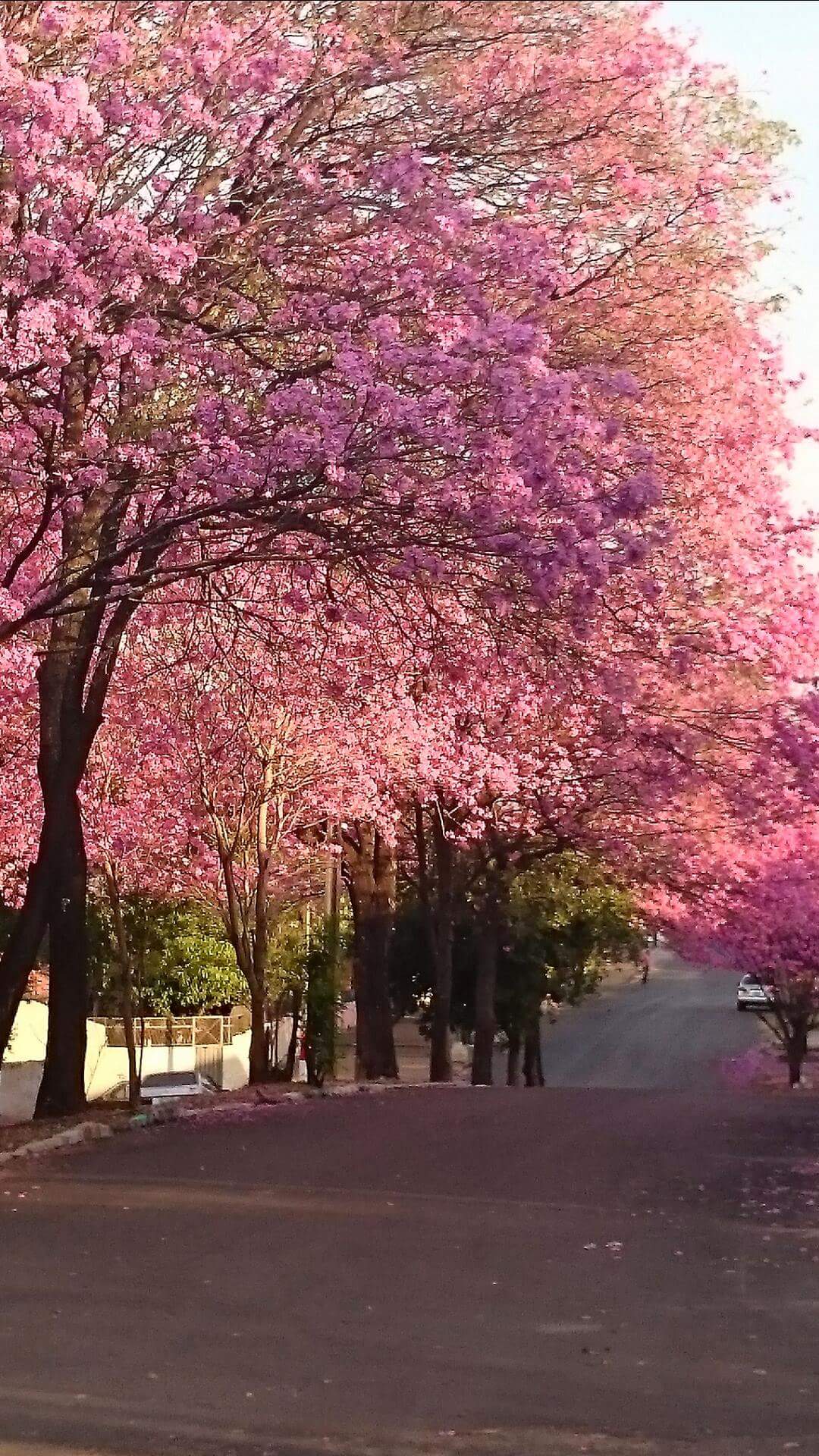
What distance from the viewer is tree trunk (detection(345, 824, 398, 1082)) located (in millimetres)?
33000

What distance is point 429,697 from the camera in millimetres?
24312

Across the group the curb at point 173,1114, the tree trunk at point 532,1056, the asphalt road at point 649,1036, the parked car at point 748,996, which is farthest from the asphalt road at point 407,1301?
the parked car at point 748,996

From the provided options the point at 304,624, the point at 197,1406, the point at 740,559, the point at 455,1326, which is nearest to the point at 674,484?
the point at 740,559

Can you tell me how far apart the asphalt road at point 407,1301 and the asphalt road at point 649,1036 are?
3519 centimetres

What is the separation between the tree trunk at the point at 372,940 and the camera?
33.0 metres

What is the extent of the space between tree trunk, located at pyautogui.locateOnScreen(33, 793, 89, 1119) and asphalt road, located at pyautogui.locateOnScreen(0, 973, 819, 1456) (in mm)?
3151

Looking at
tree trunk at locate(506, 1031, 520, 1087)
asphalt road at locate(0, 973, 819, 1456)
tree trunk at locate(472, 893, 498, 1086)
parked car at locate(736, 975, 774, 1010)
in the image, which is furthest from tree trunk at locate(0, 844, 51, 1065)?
parked car at locate(736, 975, 774, 1010)

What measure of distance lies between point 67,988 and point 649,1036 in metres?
53.0

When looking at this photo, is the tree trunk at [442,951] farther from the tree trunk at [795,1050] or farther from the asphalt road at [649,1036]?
the asphalt road at [649,1036]

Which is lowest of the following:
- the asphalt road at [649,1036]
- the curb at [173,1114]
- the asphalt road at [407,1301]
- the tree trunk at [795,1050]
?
the asphalt road at [407,1301]

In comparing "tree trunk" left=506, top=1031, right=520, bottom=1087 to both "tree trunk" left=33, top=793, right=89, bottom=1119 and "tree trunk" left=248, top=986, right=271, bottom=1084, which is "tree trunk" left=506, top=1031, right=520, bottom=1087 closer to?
"tree trunk" left=248, top=986, right=271, bottom=1084

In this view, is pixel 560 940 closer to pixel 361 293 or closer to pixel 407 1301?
pixel 361 293

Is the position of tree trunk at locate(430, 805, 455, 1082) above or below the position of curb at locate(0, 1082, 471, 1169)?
above

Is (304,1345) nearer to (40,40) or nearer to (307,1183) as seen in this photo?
(307,1183)
